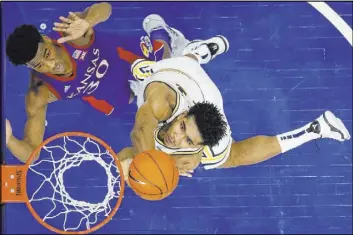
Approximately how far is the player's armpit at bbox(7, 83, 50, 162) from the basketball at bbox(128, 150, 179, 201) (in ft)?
2.91

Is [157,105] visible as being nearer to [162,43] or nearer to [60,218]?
[162,43]

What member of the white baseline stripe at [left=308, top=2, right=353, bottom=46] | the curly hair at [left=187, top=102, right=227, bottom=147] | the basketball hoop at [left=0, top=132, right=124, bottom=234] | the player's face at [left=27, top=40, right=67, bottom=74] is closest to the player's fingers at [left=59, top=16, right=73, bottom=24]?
the player's face at [left=27, top=40, right=67, bottom=74]

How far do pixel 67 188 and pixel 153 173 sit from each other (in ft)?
3.46

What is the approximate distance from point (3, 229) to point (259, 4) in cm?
227

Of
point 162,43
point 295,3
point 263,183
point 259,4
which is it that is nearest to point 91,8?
point 162,43

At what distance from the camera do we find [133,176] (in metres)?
2.71

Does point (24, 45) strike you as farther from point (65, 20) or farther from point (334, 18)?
point (334, 18)

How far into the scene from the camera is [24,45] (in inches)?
110

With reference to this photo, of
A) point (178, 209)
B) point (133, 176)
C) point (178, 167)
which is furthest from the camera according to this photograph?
point (178, 209)

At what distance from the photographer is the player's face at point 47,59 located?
9.29 ft

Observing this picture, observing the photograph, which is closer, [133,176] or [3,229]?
[133,176]

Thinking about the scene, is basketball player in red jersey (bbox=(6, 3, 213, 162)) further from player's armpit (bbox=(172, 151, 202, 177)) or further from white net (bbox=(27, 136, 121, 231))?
player's armpit (bbox=(172, 151, 202, 177))

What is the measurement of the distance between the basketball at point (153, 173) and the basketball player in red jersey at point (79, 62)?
0.74 meters

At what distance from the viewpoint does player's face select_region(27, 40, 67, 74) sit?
283 centimetres
